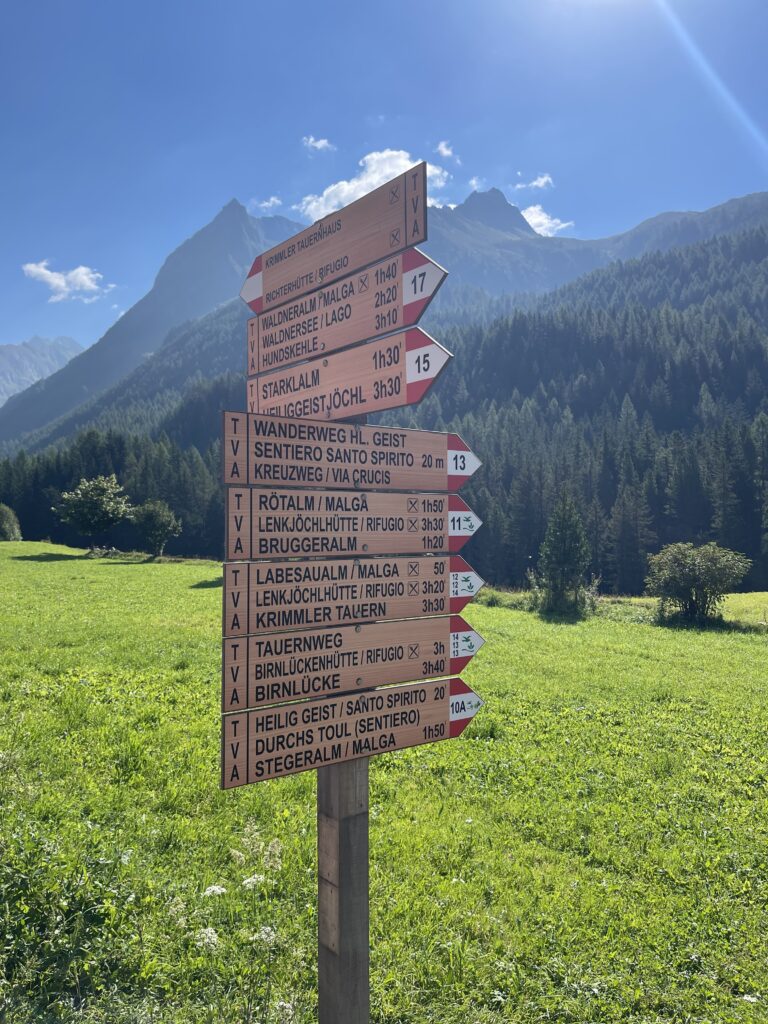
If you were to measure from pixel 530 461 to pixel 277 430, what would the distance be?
117 metres

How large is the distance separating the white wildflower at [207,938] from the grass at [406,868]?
Result: 2cm

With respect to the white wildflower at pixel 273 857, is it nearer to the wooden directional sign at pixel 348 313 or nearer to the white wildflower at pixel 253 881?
the white wildflower at pixel 253 881

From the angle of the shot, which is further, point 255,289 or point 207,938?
point 255,289

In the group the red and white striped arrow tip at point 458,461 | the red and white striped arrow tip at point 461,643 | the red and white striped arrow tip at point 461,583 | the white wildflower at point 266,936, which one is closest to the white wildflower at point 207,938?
the white wildflower at point 266,936

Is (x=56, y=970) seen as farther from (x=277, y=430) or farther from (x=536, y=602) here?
(x=536, y=602)

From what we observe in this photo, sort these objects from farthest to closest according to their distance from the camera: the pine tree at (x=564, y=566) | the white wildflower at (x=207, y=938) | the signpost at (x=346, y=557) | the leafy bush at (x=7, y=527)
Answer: the leafy bush at (x=7, y=527)
the pine tree at (x=564, y=566)
the white wildflower at (x=207, y=938)
the signpost at (x=346, y=557)

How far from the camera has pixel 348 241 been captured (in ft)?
14.0

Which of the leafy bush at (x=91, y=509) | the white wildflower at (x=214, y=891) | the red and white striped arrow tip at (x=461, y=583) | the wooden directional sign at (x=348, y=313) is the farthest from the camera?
the leafy bush at (x=91, y=509)

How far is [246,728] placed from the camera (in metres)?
3.41

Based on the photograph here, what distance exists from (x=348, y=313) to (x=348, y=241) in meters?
0.50

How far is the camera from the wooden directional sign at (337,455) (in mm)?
3551

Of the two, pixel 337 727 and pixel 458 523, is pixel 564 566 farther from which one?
pixel 337 727

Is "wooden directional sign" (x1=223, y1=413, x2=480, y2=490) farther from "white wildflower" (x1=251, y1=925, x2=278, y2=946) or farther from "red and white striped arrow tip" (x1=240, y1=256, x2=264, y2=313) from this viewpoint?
"white wildflower" (x1=251, y1=925, x2=278, y2=946)

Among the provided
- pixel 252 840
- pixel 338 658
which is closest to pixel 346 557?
pixel 338 658
